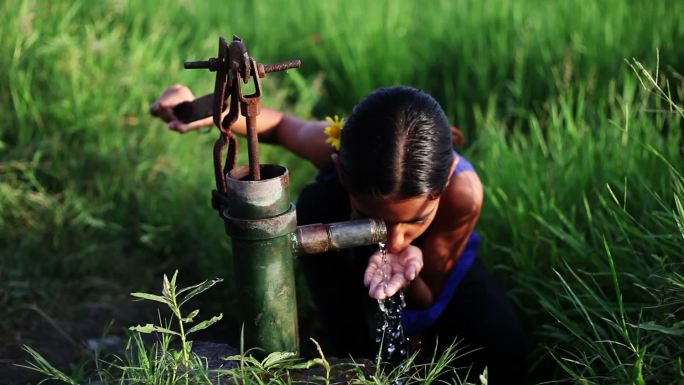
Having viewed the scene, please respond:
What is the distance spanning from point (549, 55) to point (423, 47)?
0.63 m

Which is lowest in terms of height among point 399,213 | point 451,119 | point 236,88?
point 451,119

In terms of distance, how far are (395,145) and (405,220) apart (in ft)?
0.72

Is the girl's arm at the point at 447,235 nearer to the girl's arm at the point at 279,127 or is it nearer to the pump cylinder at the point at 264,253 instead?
the girl's arm at the point at 279,127

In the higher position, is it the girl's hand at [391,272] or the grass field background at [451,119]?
the girl's hand at [391,272]

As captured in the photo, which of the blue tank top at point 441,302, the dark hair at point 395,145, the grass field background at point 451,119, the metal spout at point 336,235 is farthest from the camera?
the blue tank top at point 441,302

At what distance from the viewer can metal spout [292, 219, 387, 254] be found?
167 cm

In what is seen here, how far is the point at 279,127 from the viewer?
2393 millimetres

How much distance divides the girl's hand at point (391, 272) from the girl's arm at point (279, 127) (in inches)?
17.2

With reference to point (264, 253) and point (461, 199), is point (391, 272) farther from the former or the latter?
point (264, 253)

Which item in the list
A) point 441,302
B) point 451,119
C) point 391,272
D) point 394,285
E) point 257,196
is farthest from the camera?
point 451,119

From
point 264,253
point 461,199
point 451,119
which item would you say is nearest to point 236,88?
point 264,253

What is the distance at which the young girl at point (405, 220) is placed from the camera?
1800 mm

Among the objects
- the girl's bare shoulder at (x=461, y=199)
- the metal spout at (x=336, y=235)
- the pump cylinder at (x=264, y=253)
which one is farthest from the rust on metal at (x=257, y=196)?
the girl's bare shoulder at (x=461, y=199)

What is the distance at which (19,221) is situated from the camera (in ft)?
8.99
